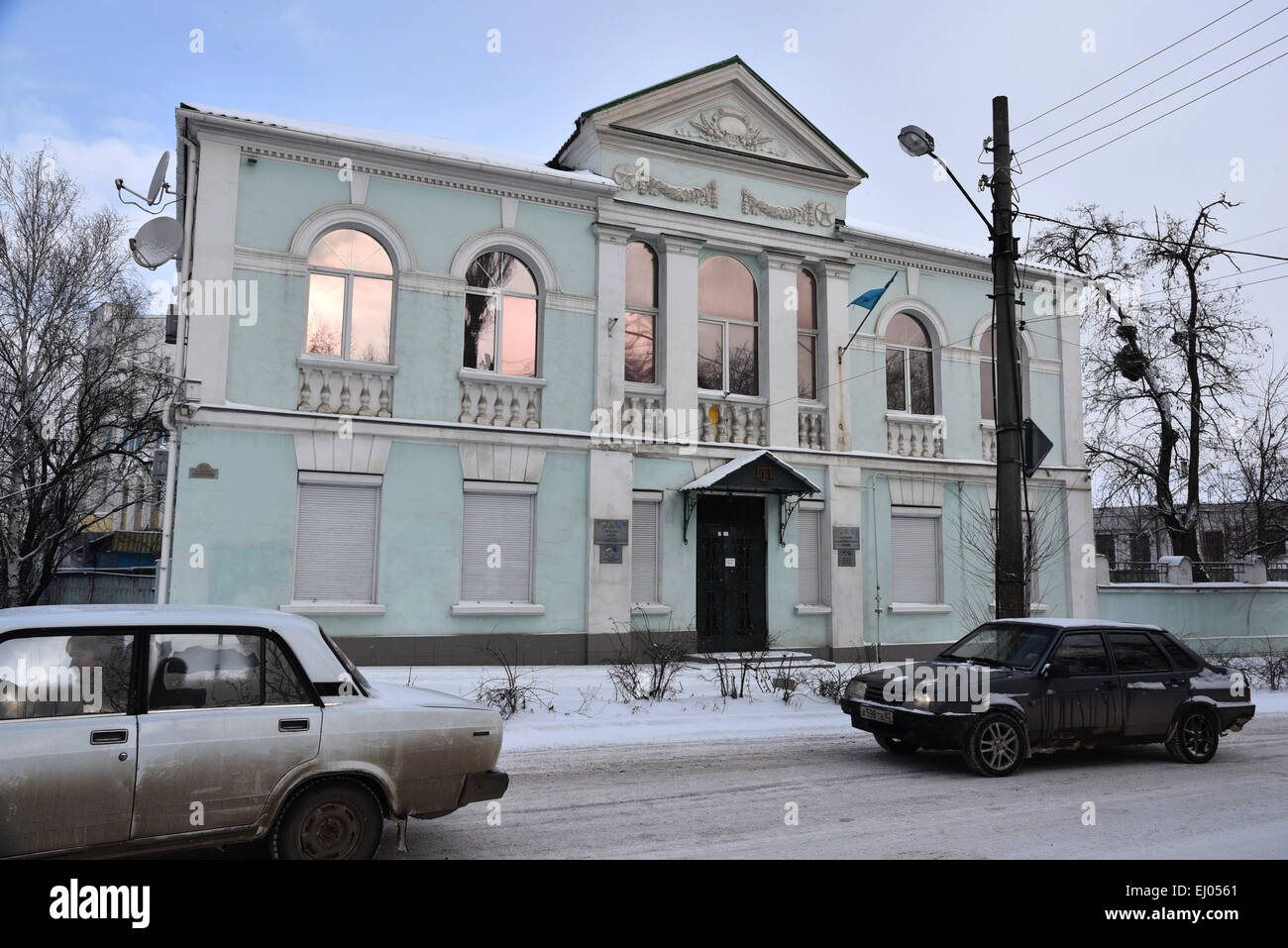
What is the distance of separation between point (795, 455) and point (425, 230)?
27.7 ft

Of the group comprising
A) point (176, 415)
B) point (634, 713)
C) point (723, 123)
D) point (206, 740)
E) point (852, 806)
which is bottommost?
point (852, 806)

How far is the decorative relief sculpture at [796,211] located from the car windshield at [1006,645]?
11.3 metres

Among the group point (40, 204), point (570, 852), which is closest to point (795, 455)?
point (570, 852)

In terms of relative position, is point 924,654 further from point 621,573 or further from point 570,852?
point 570,852

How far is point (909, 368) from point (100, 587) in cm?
2537

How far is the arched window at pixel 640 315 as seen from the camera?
18.1m

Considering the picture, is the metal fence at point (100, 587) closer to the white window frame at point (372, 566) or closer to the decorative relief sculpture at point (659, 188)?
the white window frame at point (372, 566)

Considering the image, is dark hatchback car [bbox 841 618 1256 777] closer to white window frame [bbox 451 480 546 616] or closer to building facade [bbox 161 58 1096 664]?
white window frame [bbox 451 480 546 616]

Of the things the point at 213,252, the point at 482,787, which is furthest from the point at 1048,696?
the point at 213,252

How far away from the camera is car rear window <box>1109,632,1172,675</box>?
9.65 metres

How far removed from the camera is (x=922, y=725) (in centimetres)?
877

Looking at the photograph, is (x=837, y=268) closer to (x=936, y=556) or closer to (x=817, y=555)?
(x=817, y=555)

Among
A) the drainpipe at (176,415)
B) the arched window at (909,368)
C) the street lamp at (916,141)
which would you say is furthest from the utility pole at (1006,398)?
the drainpipe at (176,415)
